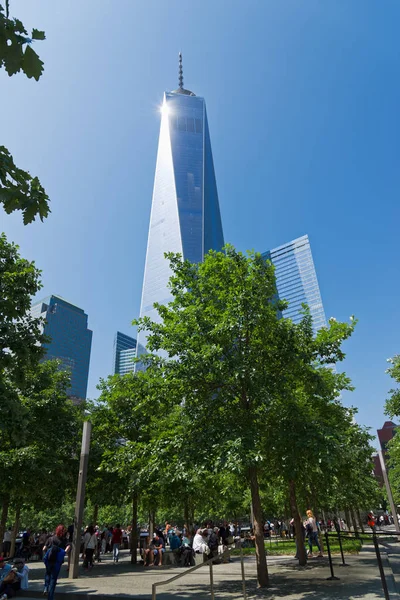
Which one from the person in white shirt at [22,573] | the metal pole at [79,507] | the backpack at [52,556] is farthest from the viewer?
the metal pole at [79,507]

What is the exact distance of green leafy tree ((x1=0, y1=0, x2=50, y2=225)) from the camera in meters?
3.40

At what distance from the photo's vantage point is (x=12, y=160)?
4.18 m

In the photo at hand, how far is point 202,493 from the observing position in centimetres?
2411

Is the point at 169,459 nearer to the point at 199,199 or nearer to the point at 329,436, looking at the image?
the point at 329,436

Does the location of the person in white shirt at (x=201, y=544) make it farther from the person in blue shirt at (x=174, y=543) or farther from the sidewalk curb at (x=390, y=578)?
the sidewalk curb at (x=390, y=578)

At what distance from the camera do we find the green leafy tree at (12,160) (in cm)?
340

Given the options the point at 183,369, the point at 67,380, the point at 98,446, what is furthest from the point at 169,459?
the point at 67,380

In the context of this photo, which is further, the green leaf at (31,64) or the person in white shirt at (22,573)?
the person in white shirt at (22,573)

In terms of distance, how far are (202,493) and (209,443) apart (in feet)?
50.4

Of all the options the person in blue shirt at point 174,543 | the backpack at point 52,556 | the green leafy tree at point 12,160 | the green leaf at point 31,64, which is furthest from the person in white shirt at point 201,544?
the green leaf at point 31,64

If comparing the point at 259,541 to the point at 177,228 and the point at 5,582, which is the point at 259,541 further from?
the point at 177,228

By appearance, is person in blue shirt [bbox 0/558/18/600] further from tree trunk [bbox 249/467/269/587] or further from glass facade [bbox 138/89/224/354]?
glass facade [bbox 138/89/224/354]

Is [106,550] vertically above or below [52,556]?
below

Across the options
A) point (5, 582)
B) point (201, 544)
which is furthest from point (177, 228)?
point (5, 582)
